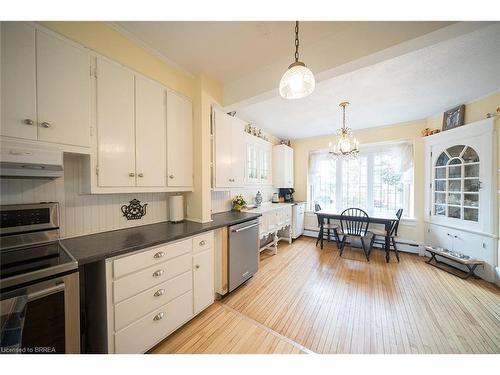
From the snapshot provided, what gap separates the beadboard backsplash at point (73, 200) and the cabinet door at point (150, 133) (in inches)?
13.2

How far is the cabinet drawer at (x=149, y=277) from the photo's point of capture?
1115mm

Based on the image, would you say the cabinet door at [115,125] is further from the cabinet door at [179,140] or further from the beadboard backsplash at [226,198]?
the beadboard backsplash at [226,198]

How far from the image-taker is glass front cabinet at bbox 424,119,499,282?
227 cm

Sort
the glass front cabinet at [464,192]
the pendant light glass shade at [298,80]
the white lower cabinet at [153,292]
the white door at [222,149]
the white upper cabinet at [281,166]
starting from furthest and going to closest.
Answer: the white upper cabinet at [281,166] < the glass front cabinet at [464,192] < the white door at [222,149] < the white lower cabinet at [153,292] < the pendant light glass shade at [298,80]

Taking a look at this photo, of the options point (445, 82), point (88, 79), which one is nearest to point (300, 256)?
point (445, 82)

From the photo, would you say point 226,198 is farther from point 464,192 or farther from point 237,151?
point 464,192

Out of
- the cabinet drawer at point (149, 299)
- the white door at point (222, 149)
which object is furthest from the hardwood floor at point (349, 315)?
the white door at point (222, 149)

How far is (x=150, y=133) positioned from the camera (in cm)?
159

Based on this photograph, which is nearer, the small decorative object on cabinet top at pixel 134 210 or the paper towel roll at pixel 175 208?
the small decorative object on cabinet top at pixel 134 210

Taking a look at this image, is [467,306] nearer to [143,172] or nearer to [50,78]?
[143,172]

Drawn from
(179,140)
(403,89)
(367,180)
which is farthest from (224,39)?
(367,180)
